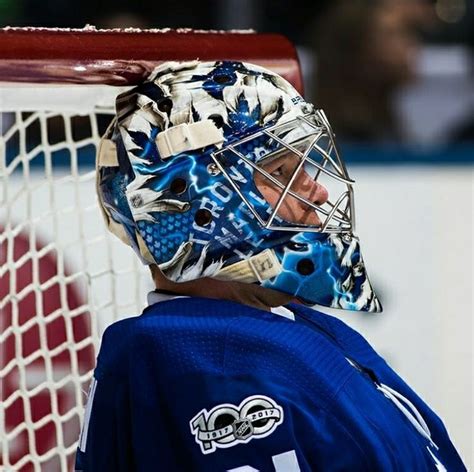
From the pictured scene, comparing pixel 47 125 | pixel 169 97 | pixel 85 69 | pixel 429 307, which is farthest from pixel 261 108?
pixel 429 307

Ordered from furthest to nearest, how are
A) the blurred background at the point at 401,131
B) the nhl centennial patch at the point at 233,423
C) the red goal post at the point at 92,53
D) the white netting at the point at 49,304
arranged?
the blurred background at the point at 401,131 → the white netting at the point at 49,304 → the red goal post at the point at 92,53 → the nhl centennial patch at the point at 233,423

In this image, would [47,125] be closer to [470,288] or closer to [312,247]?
[312,247]

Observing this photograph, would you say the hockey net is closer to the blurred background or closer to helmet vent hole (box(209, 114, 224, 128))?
helmet vent hole (box(209, 114, 224, 128))

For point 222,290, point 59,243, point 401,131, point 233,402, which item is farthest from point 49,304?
point 401,131

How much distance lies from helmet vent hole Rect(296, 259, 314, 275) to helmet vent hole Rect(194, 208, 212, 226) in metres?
0.12

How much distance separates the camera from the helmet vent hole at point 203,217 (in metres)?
1.41

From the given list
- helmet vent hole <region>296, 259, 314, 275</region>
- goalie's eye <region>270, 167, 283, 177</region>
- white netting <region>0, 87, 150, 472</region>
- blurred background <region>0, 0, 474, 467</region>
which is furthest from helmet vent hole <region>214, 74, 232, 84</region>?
blurred background <region>0, 0, 474, 467</region>

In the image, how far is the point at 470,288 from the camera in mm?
3336

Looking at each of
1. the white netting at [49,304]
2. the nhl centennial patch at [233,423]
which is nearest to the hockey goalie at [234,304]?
the nhl centennial patch at [233,423]

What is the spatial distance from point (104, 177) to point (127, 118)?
0.08m

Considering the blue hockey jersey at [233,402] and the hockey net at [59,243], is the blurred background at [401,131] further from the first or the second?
the blue hockey jersey at [233,402]

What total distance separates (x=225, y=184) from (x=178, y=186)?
2.1 inches

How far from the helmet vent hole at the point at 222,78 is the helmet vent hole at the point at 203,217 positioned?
0.16 meters

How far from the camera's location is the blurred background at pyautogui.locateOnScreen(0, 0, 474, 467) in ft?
10.6
